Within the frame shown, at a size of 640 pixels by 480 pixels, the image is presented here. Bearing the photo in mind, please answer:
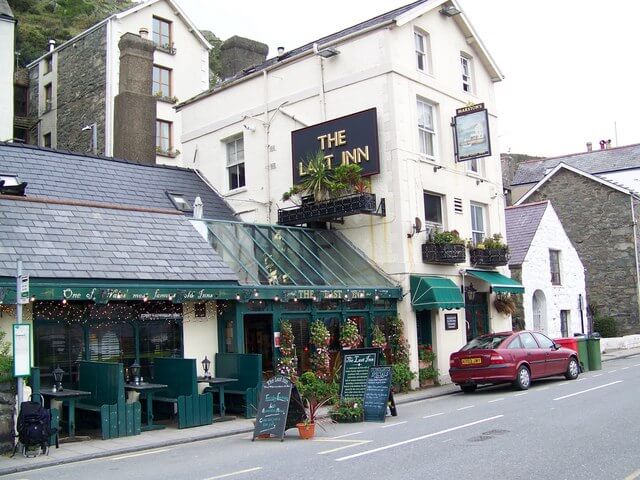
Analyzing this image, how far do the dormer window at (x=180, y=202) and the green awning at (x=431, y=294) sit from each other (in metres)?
7.01

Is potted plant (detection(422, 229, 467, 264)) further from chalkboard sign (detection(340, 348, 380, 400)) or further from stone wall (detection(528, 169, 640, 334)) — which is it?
stone wall (detection(528, 169, 640, 334))

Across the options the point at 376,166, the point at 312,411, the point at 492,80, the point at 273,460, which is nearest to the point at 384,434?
the point at 312,411

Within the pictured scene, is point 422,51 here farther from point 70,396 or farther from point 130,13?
point 130,13

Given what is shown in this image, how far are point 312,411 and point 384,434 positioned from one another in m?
1.37

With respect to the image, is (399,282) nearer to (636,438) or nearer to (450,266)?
(450,266)

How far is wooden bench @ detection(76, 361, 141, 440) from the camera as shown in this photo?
12.7 metres

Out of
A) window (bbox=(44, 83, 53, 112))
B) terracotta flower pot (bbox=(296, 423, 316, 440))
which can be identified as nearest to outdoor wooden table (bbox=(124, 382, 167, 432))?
terracotta flower pot (bbox=(296, 423, 316, 440))

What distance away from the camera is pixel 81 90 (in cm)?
3666

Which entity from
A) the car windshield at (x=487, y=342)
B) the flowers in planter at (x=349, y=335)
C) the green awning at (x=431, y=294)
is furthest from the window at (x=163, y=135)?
the car windshield at (x=487, y=342)

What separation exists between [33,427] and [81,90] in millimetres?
28852

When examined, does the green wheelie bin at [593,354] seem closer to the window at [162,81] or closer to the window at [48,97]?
the window at [162,81]

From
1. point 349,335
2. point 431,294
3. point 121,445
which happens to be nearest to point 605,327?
point 431,294

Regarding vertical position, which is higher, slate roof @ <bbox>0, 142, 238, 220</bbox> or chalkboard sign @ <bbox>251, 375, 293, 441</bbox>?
slate roof @ <bbox>0, 142, 238, 220</bbox>

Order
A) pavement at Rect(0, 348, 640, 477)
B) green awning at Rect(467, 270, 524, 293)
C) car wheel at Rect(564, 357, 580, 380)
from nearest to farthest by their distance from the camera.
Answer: pavement at Rect(0, 348, 640, 477), car wheel at Rect(564, 357, 580, 380), green awning at Rect(467, 270, 524, 293)
